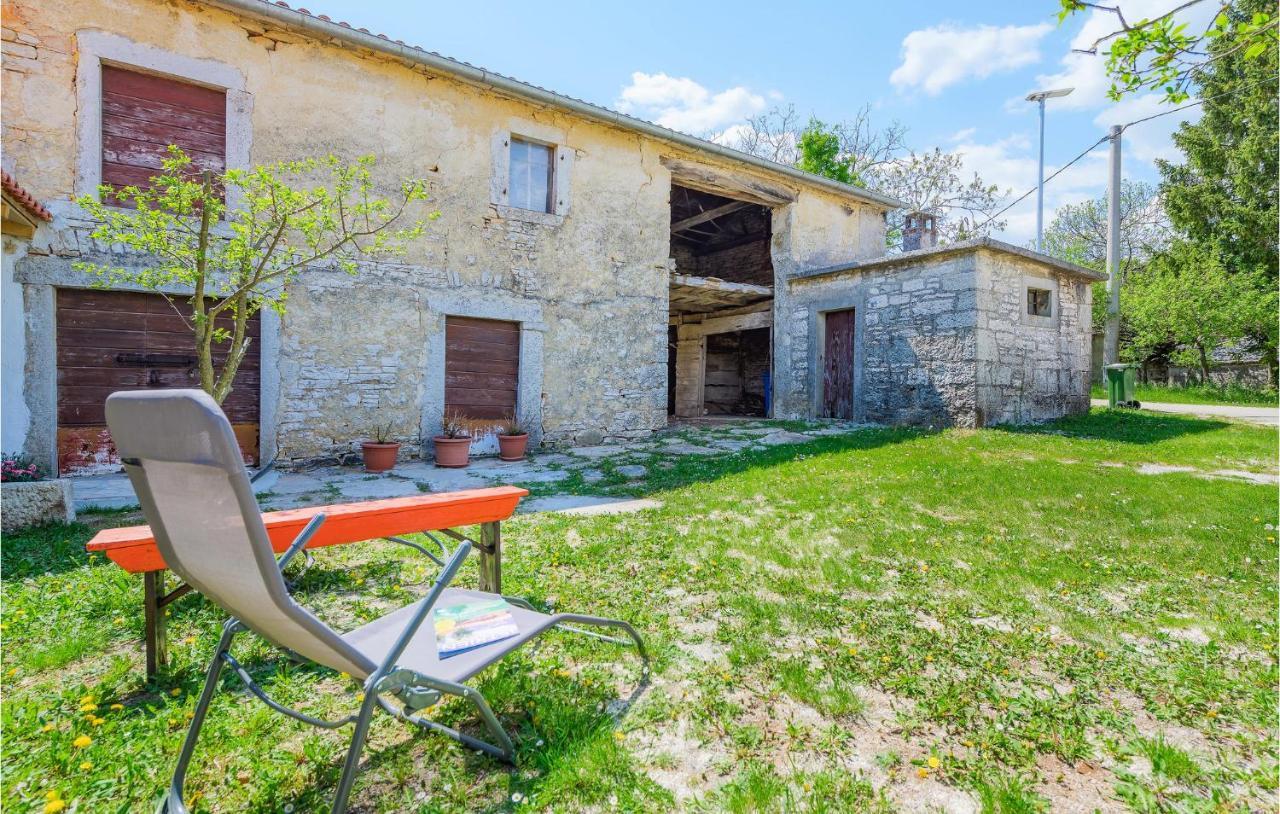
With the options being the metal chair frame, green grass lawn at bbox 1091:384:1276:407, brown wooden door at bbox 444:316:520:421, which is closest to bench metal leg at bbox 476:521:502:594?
the metal chair frame

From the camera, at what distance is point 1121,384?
11062 mm

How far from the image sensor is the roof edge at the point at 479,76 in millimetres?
6016

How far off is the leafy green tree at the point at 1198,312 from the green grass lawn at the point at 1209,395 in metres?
0.54

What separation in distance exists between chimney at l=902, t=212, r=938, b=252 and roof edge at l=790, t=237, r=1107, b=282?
2857 millimetres

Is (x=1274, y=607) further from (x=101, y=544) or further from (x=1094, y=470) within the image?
(x=101, y=544)

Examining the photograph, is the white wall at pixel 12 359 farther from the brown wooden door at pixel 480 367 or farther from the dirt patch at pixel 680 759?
the dirt patch at pixel 680 759

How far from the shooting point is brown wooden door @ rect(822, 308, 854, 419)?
9.84 metres

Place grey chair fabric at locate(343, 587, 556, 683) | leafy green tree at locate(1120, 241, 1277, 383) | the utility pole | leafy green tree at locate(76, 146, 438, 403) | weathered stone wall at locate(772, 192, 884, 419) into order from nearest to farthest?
grey chair fabric at locate(343, 587, 556, 683) < leafy green tree at locate(76, 146, 438, 403) < weathered stone wall at locate(772, 192, 884, 419) < leafy green tree at locate(1120, 241, 1277, 383) < the utility pole

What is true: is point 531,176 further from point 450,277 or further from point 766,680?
point 766,680

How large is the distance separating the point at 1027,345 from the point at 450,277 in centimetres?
861

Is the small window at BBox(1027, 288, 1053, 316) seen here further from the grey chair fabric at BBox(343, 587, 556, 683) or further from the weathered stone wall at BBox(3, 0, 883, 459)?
the grey chair fabric at BBox(343, 587, 556, 683)

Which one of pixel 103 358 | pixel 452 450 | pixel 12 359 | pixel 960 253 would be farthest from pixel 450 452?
pixel 960 253

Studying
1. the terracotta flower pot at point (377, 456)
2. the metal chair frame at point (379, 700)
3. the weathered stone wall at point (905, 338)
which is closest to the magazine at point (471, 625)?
the metal chair frame at point (379, 700)

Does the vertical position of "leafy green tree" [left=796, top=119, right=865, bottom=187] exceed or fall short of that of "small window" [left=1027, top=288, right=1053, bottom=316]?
it exceeds it
